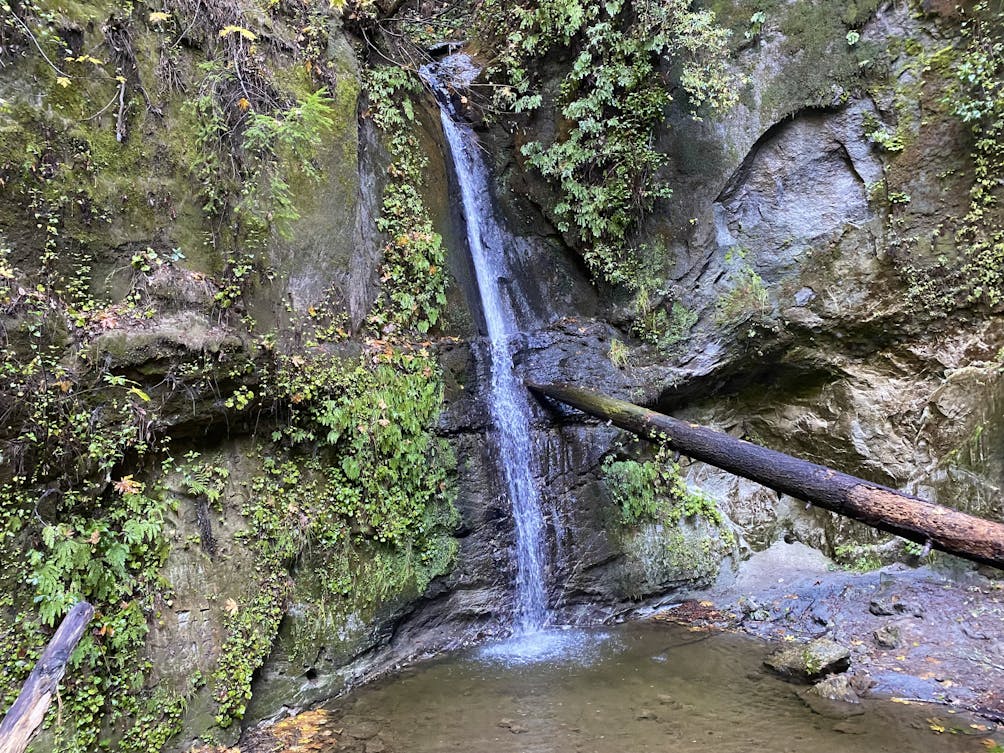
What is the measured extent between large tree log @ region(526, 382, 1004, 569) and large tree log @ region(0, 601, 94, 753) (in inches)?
201

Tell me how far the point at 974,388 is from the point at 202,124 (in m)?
9.11

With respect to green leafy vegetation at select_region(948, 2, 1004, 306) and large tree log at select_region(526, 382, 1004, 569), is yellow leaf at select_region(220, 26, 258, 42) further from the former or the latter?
green leafy vegetation at select_region(948, 2, 1004, 306)

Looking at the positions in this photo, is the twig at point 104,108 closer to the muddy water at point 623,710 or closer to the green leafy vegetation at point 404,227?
the green leafy vegetation at point 404,227

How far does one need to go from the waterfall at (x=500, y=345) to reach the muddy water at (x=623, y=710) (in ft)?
3.41

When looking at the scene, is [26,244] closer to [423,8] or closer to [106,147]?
[106,147]

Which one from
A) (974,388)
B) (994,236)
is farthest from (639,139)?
Result: (974,388)

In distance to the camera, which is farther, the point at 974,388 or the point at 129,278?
the point at 974,388

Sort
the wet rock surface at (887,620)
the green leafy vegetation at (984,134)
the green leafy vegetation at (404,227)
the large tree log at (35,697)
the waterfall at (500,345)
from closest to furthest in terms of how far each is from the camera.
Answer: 1. the large tree log at (35,697)
2. the wet rock surface at (887,620)
3. the green leafy vegetation at (984,134)
4. the waterfall at (500,345)
5. the green leafy vegetation at (404,227)

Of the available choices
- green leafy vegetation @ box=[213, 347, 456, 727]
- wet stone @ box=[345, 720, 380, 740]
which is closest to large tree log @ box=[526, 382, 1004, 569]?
green leafy vegetation @ box=[213, 347, 456, 727]

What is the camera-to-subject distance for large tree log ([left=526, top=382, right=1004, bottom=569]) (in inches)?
149

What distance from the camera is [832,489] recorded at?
4.56m

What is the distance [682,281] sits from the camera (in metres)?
8.38

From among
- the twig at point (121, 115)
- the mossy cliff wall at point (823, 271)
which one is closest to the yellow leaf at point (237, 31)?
the twig at point (121, 115)

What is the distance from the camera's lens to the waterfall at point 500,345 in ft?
23.2
